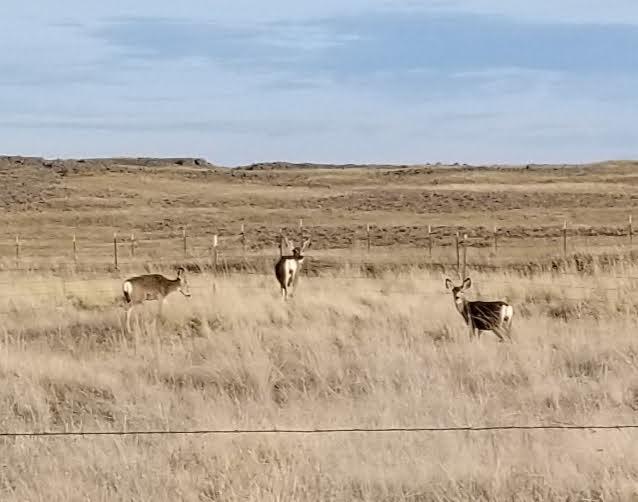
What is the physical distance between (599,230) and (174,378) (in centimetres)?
3474

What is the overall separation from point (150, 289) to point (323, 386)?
7455 mm

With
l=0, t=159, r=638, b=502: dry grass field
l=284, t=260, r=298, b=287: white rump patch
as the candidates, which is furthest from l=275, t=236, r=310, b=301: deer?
l=0, t=159, r=638, b=502: dry grass field

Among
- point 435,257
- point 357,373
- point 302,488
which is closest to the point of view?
point 302,488

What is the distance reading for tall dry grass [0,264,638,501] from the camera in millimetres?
6867

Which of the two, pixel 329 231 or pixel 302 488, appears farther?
pixel 329 231

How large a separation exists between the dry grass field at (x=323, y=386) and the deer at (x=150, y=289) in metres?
0.26

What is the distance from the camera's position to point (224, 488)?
22.2 feet

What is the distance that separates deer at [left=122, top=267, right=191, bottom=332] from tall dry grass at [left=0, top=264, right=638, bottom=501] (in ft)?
0.93

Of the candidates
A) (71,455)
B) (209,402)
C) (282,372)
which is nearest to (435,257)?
(282,372)

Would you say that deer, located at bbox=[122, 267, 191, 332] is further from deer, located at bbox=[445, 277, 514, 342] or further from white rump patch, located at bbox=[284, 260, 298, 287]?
deer, located at bbox=[445, 277, 514, 342]

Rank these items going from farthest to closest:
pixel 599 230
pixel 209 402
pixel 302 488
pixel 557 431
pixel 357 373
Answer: pixel 599 230
pixel 357 373
pixel 209 402
pixel 557 431
pixel 302 488

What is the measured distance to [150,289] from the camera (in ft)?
56.2

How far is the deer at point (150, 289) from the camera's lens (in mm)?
16703

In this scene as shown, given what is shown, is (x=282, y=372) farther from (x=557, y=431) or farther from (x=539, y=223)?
(x=539, y=223)
